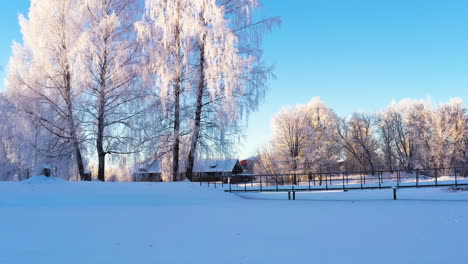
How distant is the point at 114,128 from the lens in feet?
53.6

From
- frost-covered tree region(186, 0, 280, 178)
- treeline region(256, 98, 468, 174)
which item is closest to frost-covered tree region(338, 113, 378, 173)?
treeline region(256, 98, 468, 174)

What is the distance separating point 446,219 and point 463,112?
40060 millimetres

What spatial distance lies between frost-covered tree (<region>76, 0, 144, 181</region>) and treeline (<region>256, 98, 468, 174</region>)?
23779mm

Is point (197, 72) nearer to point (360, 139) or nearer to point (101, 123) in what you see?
point (101, 123)

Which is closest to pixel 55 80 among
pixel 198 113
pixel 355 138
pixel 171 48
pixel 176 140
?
pixel 171 48

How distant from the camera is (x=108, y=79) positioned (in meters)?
16.5

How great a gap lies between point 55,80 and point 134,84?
392cm

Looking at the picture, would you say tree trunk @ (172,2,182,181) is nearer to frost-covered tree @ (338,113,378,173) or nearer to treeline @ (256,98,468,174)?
treeline @ (256,98,468,174)

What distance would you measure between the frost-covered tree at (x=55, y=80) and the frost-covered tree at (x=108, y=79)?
620 mm

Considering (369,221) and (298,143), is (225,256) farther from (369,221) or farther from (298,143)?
(298,143)

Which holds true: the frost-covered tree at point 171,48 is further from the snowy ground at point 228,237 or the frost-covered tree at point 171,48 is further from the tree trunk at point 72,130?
the snowy ground at point 228,237

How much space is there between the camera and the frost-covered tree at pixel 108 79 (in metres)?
15.9

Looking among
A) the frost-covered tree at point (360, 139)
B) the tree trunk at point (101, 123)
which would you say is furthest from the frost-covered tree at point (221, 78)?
the frost-covered tree at point (360, 139)

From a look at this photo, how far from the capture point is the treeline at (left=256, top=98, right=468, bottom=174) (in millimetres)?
38219
